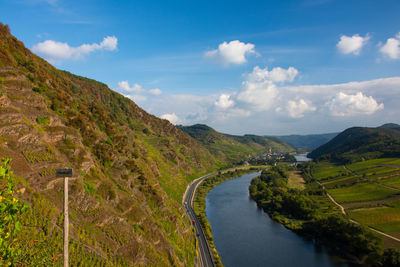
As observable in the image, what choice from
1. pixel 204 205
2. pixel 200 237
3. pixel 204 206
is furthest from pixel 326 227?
pixel 204 205

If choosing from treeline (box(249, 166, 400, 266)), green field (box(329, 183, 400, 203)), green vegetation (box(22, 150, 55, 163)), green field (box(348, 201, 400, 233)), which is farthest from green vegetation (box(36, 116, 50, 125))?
green field (box(329, 183, 400, 203))

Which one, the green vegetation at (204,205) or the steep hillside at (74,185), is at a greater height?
the steep hillside at (74,185)

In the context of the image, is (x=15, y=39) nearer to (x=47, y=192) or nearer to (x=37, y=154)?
(x=37, y=154)

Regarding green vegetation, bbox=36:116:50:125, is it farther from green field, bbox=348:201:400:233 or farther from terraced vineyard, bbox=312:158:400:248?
green field, bbox=348:201:400:233

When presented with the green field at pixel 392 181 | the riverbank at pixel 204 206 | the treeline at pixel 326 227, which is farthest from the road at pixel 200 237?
the green field at pixel 392 181

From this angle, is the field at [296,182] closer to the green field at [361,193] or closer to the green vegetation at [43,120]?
the green field at [361,193]
